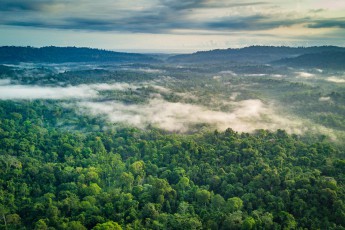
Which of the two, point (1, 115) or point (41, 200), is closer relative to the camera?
point (41, 200)

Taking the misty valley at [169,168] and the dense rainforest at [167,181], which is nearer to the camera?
the dense rainforest at [167,181]

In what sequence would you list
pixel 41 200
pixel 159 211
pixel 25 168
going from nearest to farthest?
pixel 159 211 < pixel 41 200 < pixel 25 168

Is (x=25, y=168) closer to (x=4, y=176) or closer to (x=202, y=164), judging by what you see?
(x=4, y=176)

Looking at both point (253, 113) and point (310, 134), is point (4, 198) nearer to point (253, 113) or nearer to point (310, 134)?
point (310, 134)

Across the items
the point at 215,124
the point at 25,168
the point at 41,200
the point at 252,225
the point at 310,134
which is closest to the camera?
the point at 252,225

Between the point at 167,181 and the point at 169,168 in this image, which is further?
the point at 169,168

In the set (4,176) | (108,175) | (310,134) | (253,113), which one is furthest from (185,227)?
(253,113)

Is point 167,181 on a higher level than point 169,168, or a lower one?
lower

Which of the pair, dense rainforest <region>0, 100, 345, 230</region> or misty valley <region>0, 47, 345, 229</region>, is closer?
dense rainforest <region>0, 100, 345, 230</region>
